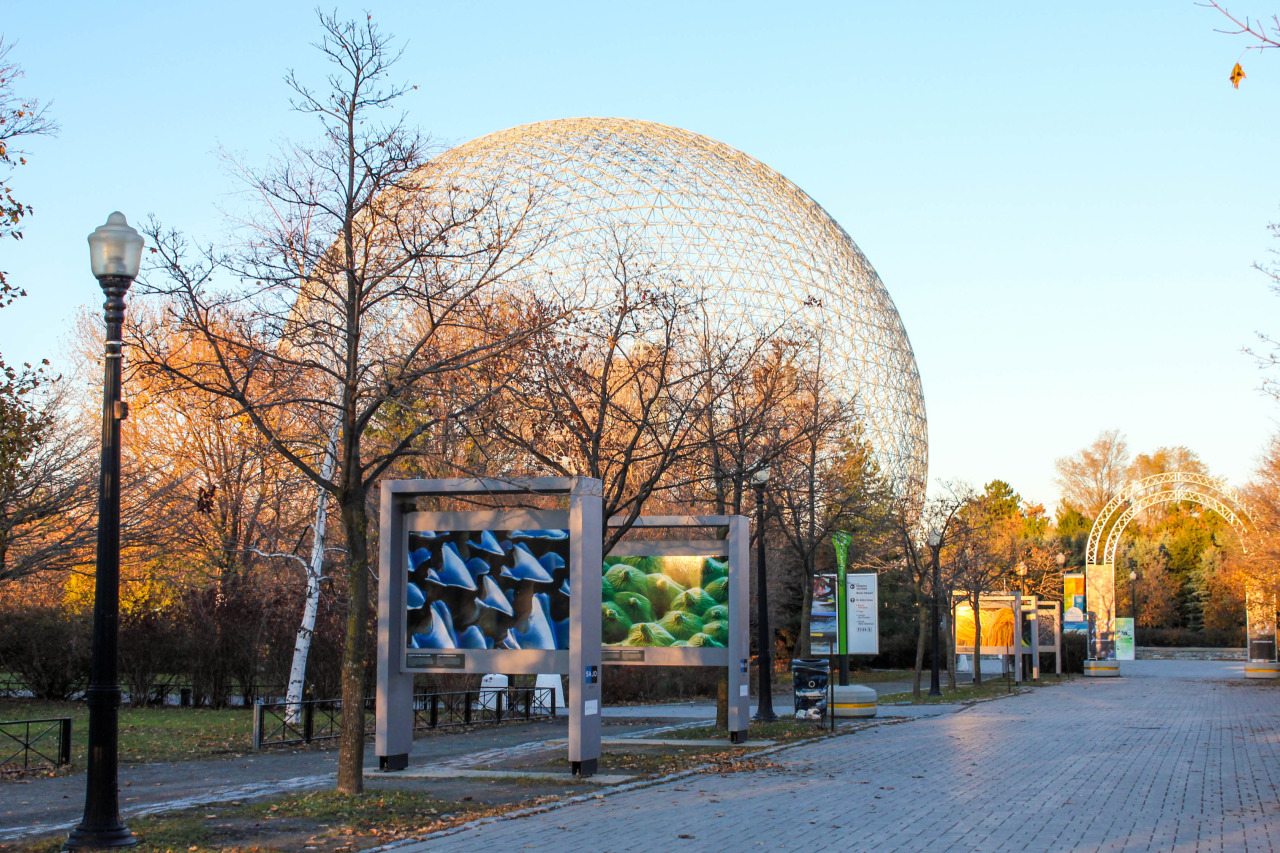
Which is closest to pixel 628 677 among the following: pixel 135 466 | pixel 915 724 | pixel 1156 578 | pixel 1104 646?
pixel 915 724

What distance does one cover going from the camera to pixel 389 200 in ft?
46.4

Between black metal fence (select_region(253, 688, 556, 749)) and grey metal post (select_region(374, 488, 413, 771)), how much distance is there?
3265mm

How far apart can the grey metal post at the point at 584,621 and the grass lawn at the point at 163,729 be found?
5.92 meters

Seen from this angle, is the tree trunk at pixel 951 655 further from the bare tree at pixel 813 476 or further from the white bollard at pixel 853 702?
the white bollard at pixel 853 702

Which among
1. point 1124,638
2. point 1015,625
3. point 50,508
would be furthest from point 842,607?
point 1124,638

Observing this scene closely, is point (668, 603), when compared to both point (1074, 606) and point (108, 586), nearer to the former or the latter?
point (108, 586)

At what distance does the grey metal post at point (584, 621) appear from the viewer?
14.2m

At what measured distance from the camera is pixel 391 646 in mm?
14852

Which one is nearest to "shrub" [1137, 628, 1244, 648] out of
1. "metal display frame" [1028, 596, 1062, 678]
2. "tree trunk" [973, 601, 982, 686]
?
"metal display frame" [1028, 596, 1062, 678]

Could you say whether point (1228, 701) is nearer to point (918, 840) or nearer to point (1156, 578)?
point (918, 840)

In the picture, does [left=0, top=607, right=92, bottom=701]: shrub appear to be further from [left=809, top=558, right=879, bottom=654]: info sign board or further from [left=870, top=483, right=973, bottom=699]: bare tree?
[left=870, top=483, right=973, bottom=699]: bare tree

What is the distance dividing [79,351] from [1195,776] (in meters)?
27.6

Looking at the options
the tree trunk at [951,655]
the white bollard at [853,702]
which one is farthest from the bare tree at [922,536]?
the white bollard at [853,702]

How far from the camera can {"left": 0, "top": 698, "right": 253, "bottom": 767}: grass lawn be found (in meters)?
16.6
